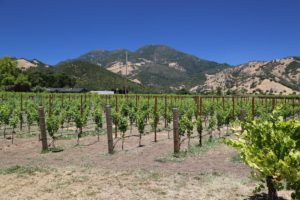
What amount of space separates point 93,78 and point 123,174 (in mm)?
114702

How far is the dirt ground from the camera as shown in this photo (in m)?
6.83

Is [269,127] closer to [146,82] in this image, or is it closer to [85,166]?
[85,166]

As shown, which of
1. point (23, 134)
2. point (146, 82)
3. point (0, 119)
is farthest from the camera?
point (146, 82)

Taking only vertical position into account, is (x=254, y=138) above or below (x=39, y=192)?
above

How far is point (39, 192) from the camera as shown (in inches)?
275

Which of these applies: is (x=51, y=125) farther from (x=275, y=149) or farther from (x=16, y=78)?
(x=16, y=78)

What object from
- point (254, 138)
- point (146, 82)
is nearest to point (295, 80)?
point (146, 82)

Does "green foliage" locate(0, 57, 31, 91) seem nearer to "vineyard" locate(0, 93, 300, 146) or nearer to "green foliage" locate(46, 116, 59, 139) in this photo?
"vineyard" locate(0, 93, 300, 146)

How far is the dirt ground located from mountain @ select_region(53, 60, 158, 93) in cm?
9297

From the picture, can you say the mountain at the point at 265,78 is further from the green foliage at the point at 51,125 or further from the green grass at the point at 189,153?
the green foliage at the point at 51,125

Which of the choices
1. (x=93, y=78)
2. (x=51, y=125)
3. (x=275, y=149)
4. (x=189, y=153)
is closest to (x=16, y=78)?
(x=93, y=78)

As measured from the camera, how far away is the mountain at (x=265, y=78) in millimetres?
97688

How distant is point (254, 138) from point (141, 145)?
8.45 meters

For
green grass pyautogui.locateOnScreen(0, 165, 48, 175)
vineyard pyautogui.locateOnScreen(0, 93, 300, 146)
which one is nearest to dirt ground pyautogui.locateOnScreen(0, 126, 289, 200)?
green grass pyautogui.locateOnScreen(0, 165, 48, 175)
